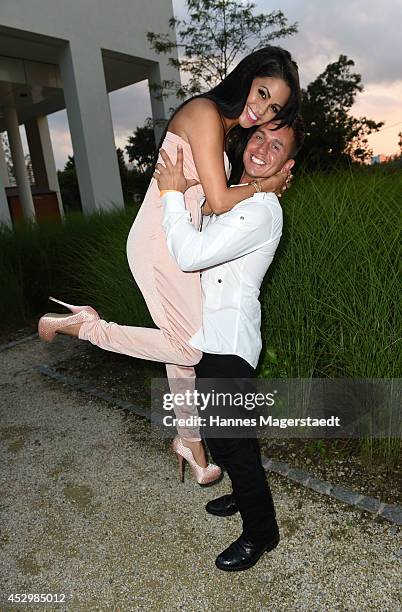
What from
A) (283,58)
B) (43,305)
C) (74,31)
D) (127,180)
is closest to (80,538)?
(283,58)

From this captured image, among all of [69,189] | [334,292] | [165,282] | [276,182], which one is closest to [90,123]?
[334,292]

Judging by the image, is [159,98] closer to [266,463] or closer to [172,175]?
[266,463]

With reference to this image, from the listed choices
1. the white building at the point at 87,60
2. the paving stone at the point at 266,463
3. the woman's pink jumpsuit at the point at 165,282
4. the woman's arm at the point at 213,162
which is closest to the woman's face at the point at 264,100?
the woman's arm at the point at 213,162

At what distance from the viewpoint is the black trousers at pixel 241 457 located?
1.49m

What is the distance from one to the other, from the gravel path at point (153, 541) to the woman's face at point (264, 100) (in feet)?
5.27

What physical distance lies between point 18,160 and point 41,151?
7.45 ft

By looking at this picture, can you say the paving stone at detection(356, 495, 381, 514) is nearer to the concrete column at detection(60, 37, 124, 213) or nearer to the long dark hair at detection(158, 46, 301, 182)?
the long dark hair at detection(158, 46, 301, 182)

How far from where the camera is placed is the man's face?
1.44 meters

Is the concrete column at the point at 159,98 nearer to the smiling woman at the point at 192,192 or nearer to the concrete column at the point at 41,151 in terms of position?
the concrete column at the point at 41,151

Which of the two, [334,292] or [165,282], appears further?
[334,292]

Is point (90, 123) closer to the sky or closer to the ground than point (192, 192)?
closer to the sky

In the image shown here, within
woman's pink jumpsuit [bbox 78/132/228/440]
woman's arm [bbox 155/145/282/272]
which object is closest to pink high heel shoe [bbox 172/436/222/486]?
woman's pink jumpsuit [bbox 78/132/228/440]

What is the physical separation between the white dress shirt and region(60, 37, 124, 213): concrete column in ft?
28.5

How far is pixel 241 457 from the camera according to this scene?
1.52 meters
